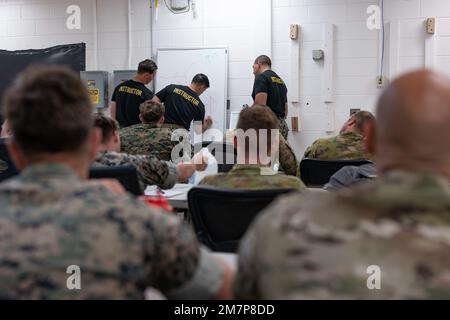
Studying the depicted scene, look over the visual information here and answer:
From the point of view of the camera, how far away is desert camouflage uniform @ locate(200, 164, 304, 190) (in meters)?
2.28

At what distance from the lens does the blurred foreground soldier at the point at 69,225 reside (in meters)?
1.03

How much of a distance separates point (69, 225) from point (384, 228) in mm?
551

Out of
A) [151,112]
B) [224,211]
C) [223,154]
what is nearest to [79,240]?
[224,211]

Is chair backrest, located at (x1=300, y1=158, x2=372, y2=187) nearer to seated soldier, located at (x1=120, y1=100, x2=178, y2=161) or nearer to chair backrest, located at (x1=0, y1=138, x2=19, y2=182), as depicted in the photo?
seated soldier, located at (x1=120, y1=100, x2=178, y2=161)

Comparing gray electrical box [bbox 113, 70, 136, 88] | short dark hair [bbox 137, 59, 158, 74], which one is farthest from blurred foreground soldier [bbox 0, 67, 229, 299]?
gray electrical box [bbox 113, 70, 136, 88]

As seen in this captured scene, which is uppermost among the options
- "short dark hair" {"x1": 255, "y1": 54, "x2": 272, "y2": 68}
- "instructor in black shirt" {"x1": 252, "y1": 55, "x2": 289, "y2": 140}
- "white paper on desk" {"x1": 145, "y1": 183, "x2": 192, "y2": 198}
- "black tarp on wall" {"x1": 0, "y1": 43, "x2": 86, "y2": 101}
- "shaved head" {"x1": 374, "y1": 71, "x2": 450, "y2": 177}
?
"black tarp on wall" {"x1": 0, "y1": 43, "x2": 86, "y2": 101}

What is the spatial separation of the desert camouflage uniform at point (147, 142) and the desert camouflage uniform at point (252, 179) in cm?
155

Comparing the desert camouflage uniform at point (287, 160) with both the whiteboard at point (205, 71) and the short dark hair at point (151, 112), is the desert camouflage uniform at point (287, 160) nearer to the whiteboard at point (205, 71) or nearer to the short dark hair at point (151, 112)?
the short dark hair at point (151, 112)

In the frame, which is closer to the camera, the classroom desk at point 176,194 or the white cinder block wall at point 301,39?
the classroom desk at point 176,194

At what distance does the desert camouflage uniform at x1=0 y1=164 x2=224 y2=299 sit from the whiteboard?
5568mm

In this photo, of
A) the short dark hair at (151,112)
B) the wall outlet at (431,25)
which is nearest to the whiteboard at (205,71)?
the wall outlet at (431,25)

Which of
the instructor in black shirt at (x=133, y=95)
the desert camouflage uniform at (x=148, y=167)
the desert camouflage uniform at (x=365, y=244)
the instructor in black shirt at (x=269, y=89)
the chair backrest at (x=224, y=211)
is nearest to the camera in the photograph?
the desert camouflage uniform at (x=365, y=244)
